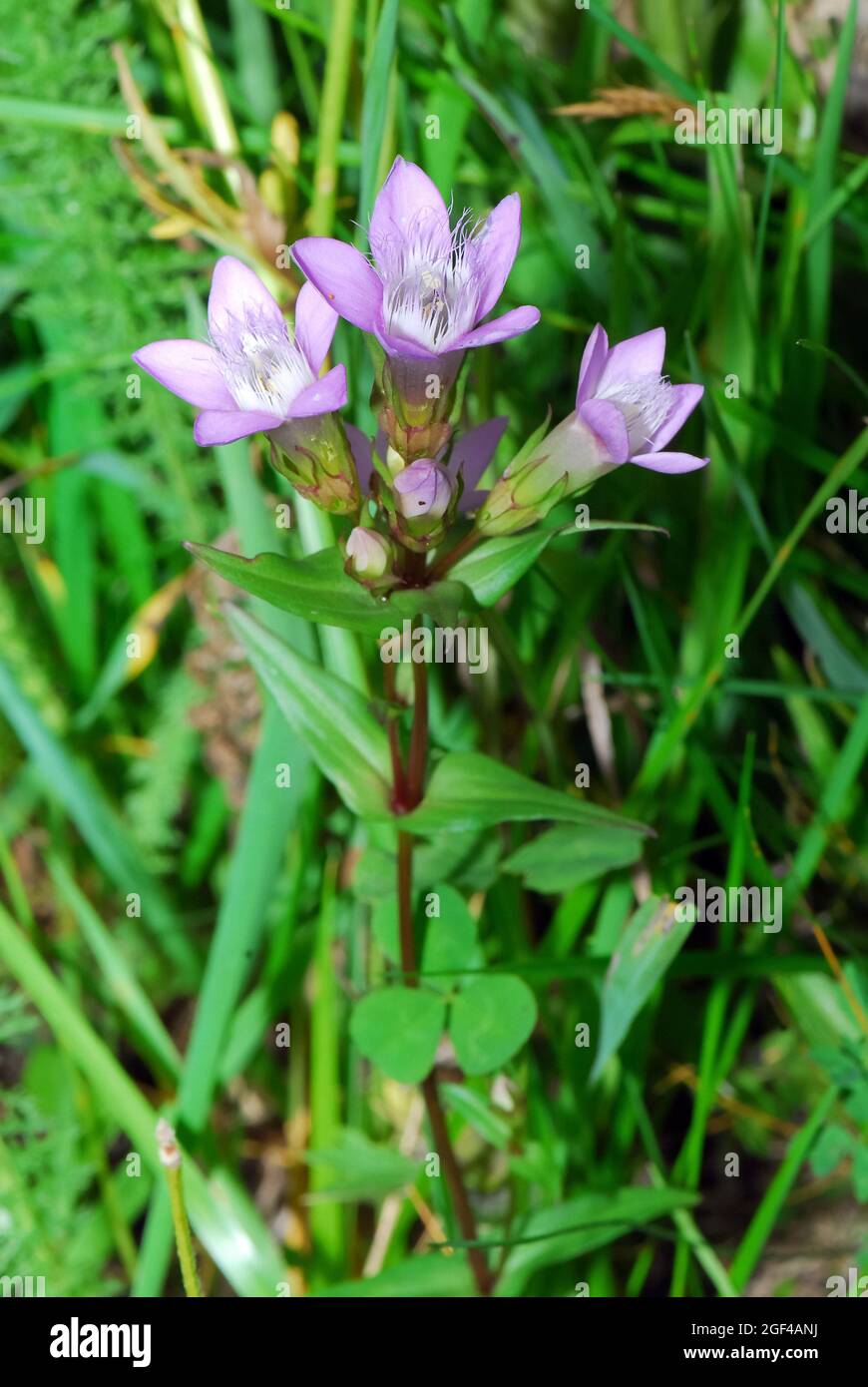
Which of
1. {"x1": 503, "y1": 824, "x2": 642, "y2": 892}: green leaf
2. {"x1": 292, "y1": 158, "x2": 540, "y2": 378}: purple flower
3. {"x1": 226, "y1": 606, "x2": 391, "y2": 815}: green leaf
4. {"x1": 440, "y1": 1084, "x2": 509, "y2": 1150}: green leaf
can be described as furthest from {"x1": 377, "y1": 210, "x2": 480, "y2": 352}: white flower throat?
{"x1": 440, "y1": 1084, "x2": 509, "y2": 1150}: green leaf

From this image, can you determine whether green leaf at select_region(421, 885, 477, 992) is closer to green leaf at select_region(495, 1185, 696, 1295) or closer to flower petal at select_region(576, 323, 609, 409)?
green leaf at select_region(495, 1185, 696, 1295)

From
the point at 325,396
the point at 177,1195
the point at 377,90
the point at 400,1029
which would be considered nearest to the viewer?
the point at 325,396

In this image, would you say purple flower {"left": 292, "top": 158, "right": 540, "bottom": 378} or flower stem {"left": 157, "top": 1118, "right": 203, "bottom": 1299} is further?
flower stem {"left": 157, "top": 1118, "right": 203, "bottom": 1299}

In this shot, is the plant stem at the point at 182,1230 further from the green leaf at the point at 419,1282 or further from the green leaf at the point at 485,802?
the green leaf at the point at 485,802

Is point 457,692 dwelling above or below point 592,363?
below

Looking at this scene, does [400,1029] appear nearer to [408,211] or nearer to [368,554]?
[368,554]

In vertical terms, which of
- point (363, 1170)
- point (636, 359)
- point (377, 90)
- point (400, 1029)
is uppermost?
point (377, 90)

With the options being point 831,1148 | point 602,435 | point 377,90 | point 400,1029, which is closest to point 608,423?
point 602,435
